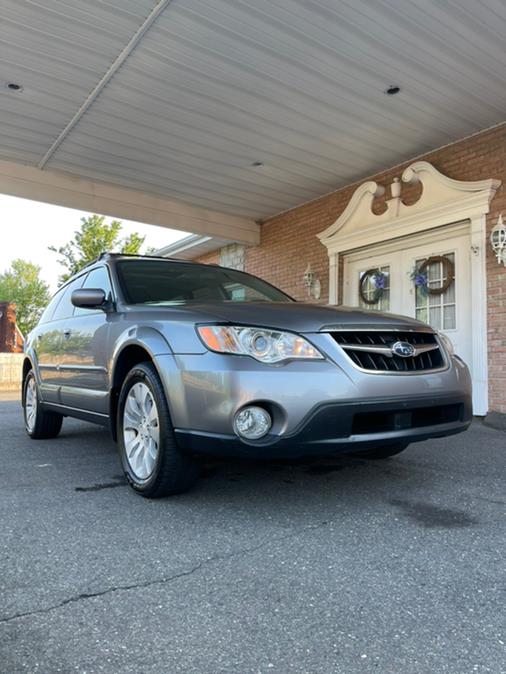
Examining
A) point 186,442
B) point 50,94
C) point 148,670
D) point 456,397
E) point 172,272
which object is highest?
point 50,94

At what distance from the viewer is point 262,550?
2207 millimetres

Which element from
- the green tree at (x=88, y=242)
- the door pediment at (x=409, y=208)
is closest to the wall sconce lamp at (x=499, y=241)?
the door pediment at (x=409, y=208)

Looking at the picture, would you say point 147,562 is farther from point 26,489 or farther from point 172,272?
point 172,272

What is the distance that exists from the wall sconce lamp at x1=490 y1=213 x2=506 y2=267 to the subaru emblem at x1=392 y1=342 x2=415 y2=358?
12.7 ft

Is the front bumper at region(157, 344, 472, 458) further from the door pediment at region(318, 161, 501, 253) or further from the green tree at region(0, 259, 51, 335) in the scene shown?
A: the green tree at region(0, 259, 51, 335)

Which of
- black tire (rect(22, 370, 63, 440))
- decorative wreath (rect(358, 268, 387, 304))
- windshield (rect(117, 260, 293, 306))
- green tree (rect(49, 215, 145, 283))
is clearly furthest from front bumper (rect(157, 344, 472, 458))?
green tree (rect(49, 215, 145, 283))

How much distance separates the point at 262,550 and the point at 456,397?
1.40 meters

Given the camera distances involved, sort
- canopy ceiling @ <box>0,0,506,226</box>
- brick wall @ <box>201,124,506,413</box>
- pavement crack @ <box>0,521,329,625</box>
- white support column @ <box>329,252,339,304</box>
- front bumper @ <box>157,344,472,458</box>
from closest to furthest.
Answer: pavement crack @ <box>0,521,329,625</box>
front bumper @ <box>157,344,472,458</box>
canopy ceiling @ <box>0,0,506,226</box>
brick wall @ <box>201,124,506,413</box>
white support column @ <box>329,252,339,304</box>

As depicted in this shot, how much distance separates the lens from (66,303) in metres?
4.79

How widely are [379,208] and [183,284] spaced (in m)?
4.82

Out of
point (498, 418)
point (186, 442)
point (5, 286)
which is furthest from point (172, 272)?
point (5, 286)

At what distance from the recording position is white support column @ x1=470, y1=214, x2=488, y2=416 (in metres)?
6.23

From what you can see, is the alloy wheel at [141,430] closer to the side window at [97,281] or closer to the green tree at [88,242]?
the side window at [97,281]

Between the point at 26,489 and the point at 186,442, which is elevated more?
the point at 186,442
